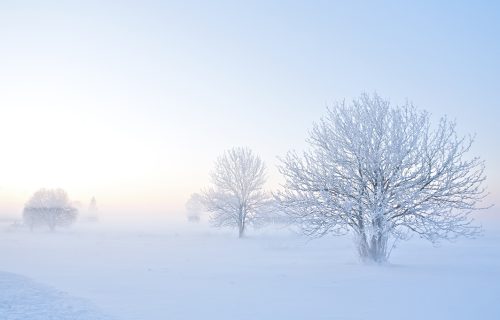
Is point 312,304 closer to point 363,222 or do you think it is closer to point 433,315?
point 433,315

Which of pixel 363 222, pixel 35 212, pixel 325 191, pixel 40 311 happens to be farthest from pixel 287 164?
pixel 35 212

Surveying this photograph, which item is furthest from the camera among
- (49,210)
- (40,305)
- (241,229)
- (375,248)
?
(49,210)

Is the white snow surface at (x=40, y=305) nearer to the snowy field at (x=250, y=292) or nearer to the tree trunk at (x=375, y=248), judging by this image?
the snowy field at (x=250, y=292)

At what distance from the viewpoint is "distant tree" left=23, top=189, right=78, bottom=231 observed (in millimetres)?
63875

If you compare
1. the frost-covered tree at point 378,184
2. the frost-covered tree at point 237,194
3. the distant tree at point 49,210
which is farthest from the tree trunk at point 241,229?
the distant tree at point 49,210

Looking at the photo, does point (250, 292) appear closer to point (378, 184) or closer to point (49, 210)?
point (378, 184)

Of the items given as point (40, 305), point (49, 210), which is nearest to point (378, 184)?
point (40, 305)

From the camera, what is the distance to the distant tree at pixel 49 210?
6388cm

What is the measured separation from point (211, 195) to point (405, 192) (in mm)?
28470

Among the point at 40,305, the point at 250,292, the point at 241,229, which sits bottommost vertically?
the point at 40,305

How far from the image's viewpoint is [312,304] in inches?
402

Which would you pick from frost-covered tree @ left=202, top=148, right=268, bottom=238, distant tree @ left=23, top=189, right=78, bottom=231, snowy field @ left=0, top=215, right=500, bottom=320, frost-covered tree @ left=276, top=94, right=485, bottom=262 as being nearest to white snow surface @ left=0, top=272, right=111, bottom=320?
snowy field @ left=0, top=215, right=500, bottom=320

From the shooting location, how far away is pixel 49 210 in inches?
2530

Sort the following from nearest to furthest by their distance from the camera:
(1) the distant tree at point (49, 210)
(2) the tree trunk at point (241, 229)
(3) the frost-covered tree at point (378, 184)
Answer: (3) the frost-covered tree at point (378, 184) < (2) the tree trunk at point (241, 229) < (1) the distant tree at point (49, 210)
